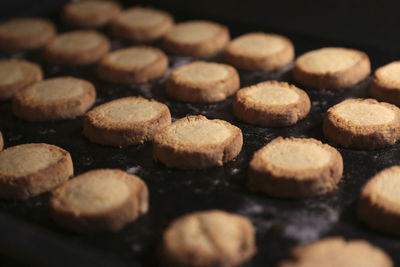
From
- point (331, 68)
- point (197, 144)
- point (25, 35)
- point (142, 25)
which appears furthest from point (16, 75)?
point (331, 68)

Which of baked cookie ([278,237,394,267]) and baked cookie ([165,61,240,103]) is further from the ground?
baked cookie ([278,237,394,267])

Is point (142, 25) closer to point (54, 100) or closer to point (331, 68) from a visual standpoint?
point (54, 100)

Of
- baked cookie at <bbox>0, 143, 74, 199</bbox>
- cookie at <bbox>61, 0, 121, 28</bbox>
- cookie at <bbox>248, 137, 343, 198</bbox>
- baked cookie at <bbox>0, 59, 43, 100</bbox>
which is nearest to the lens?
cookie at <bbox>248, 137, 343, 198</bbox>

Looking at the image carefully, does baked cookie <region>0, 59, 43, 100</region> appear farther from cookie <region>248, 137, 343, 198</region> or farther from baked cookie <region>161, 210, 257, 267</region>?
baked cookie <region>161, 210, 257, 267</region>

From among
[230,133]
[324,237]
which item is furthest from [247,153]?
[324,237]

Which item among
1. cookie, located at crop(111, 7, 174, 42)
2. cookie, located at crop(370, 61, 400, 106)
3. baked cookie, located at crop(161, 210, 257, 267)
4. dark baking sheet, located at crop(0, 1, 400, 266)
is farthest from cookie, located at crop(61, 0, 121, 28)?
baked cookie, located at crop(161, 210, 257, 267)

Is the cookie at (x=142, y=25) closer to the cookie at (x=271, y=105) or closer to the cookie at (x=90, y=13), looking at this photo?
the cookie at (x=90, y=13)

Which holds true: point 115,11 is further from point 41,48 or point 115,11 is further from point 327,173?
point 327,173
